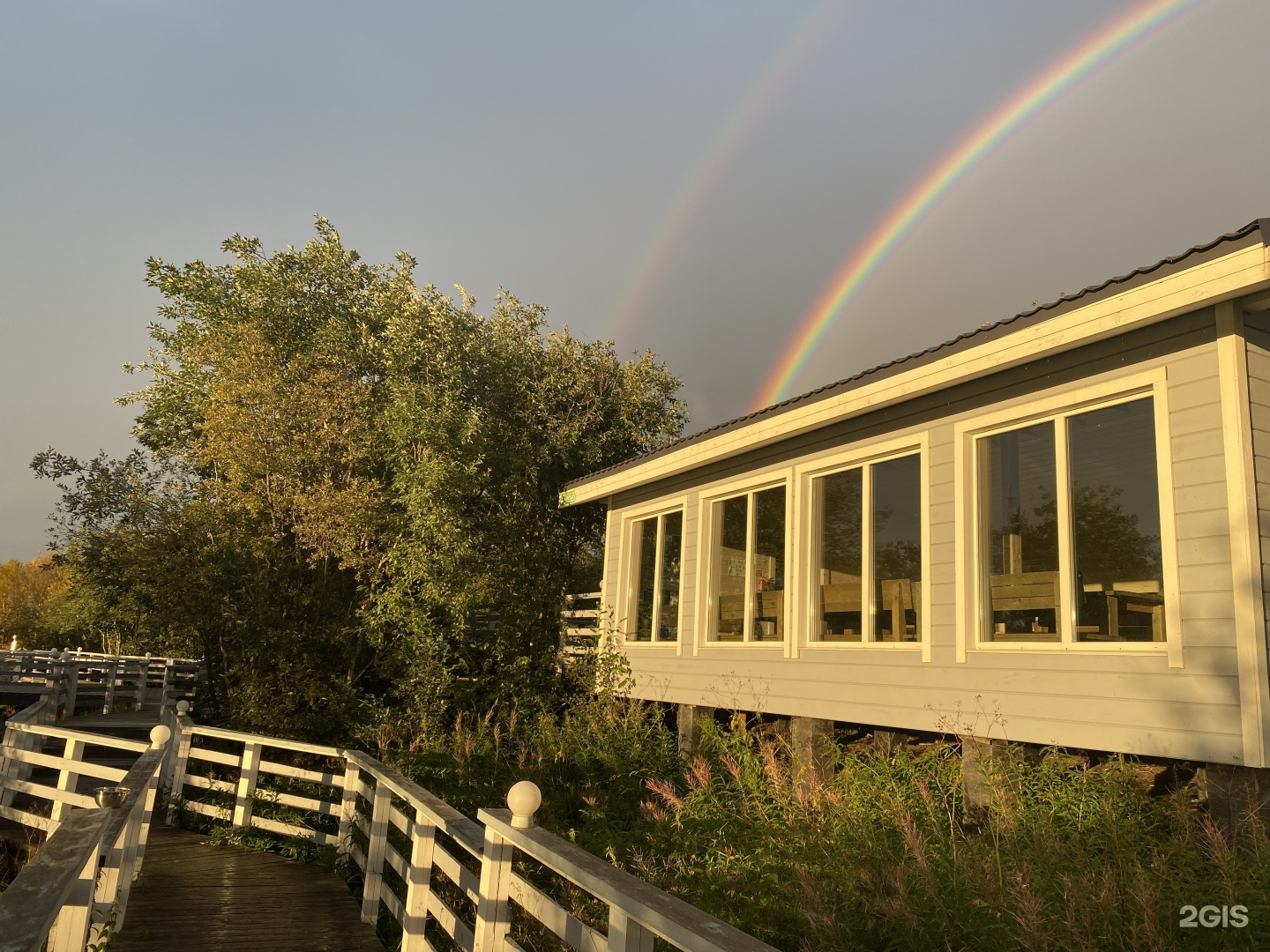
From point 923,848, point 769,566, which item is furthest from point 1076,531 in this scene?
point 769,566

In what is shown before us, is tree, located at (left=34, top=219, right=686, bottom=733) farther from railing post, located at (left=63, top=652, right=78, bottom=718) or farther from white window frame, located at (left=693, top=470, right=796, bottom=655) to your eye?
white window frame, located at (left=693, top=470, right=796, bottom=655)

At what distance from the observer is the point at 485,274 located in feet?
72.2

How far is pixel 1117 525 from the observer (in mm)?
5891

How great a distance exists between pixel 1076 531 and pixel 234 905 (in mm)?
5930

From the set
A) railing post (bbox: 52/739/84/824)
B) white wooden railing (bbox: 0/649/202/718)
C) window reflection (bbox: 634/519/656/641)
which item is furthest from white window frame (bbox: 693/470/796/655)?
white wooden railing (bbox: 0/649/202/718)

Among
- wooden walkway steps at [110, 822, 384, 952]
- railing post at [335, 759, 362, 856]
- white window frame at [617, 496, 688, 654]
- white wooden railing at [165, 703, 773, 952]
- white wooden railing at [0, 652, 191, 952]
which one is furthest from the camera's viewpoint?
white window frame at [617, 496, 688, 654]

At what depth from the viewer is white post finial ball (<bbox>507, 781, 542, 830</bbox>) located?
3131mm

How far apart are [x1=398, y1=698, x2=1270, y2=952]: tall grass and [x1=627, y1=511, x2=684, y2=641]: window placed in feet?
6.58

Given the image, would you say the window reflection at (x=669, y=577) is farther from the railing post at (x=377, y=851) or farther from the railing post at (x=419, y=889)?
the railing post at (x=419, y=889)

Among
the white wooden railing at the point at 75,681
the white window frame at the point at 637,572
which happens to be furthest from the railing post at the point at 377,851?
the white wooden railing at the point at 75,681

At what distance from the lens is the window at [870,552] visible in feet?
24.7

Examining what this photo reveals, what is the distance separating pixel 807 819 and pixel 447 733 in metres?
7.31

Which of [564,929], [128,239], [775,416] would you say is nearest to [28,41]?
[128,239]

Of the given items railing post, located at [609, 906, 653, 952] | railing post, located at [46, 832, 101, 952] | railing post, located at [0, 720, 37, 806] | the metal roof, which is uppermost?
the metal roof
